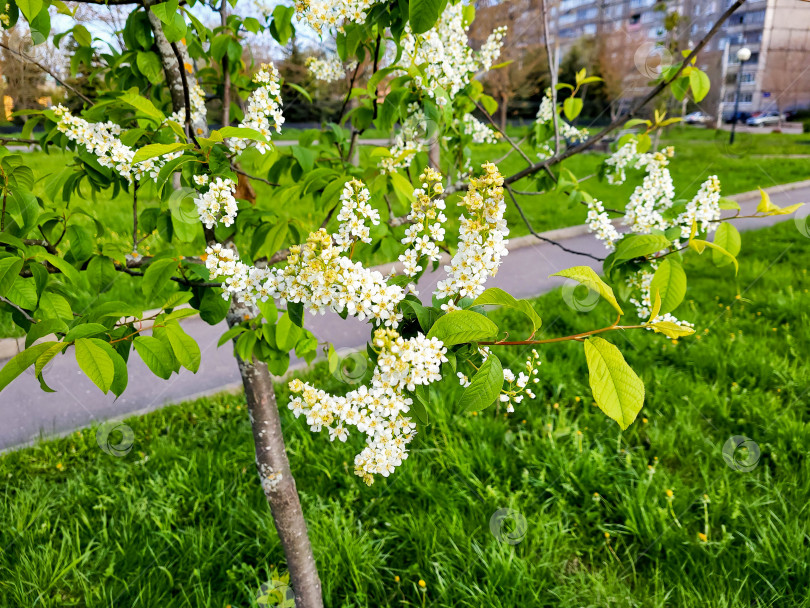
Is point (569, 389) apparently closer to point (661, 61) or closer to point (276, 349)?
point (661, 61)

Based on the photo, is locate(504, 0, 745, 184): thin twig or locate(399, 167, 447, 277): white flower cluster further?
locate(504, 0, 745, 184): thin twig

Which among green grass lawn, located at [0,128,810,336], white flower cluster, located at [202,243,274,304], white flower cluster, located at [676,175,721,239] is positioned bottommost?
green grass lawn, located at [0,128,810,336]

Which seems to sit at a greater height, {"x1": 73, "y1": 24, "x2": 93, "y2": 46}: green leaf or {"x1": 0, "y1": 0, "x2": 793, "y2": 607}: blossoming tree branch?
{"x1": 73, "y1": 24, "x2": 93, "y2": 46}: green leaf

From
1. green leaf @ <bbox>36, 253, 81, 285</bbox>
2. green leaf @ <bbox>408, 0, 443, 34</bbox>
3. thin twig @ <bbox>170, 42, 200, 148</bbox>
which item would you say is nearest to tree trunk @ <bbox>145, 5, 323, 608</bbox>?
thin twig @ <bbox>170, 42, 200, 148</bbox>

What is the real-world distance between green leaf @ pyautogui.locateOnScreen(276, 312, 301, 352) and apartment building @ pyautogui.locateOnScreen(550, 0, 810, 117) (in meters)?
2.78

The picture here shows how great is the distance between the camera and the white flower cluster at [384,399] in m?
0.87

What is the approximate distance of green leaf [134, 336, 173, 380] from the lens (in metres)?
1.12

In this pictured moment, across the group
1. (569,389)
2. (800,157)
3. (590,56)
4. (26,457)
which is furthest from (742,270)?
Answer: (590,56)

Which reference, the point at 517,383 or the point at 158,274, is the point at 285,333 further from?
the point at 517,383

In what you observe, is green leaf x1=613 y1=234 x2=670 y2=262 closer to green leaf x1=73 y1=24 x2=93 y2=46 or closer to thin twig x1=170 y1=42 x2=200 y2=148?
thin twig x1=170 y1=42 x2=200 y2=148

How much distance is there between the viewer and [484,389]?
0.88 meters

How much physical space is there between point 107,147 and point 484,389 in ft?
4.23

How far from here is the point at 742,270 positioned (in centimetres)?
538

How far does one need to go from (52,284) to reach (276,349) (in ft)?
2.20
